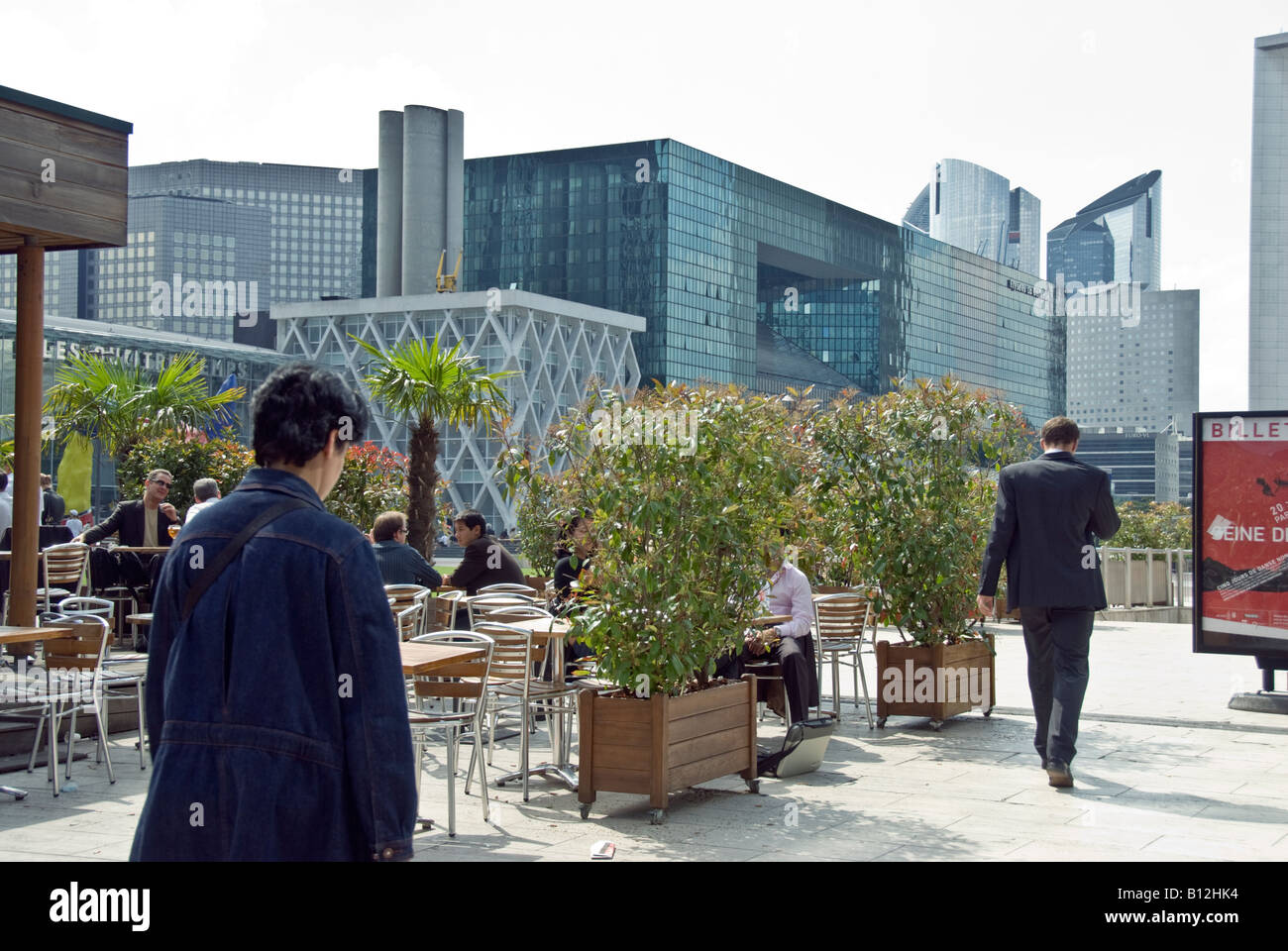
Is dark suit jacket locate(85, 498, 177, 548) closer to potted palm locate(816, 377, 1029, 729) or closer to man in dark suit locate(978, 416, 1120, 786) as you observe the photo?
potted palm locate(816, 377, 1029, 729)

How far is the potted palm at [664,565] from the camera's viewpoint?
658cm

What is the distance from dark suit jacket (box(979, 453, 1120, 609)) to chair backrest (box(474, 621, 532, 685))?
2571 millimetres

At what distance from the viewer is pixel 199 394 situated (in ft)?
58.9

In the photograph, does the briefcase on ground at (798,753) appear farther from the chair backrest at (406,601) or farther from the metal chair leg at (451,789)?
the chair backrest at (406,601)

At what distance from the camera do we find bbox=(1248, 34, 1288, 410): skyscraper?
79625mm

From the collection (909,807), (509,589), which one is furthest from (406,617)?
(909,807)

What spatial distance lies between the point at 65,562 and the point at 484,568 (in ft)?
16.9

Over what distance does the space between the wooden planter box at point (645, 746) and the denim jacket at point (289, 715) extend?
4079mm

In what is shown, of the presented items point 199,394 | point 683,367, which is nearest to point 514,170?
point 683,367

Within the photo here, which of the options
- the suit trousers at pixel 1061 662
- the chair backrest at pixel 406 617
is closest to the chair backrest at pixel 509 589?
the chair backrest at pixel 406 617

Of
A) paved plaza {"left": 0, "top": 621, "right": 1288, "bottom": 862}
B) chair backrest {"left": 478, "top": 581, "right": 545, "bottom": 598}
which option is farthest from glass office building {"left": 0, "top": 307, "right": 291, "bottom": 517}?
paved plaza {"left": 0, "top": 621, "right": 1288, "bottom": 862}

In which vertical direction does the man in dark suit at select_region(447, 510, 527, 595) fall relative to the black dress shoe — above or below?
above

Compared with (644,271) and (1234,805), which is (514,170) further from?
(1234,805)

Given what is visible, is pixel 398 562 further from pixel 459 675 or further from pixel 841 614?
pixel 459 675
